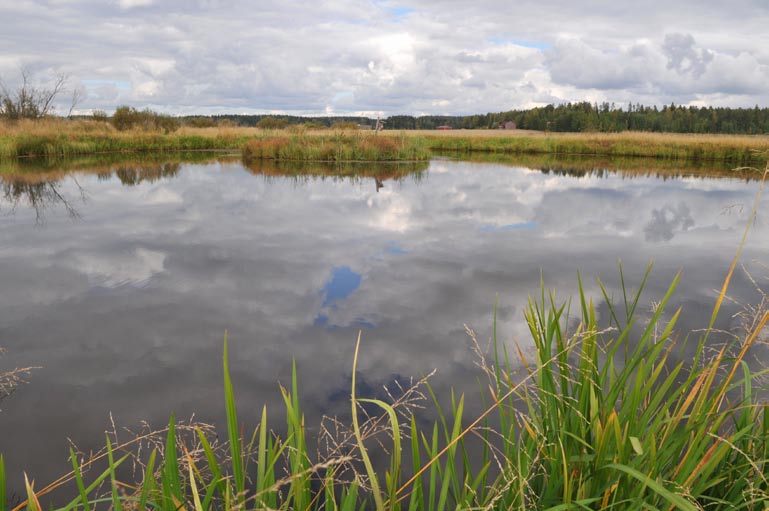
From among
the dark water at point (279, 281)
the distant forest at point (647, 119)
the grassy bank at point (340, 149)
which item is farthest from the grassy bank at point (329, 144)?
the distant forest at point (647, 119)

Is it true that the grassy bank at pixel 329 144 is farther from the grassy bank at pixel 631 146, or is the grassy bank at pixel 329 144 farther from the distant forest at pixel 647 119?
the distant forest at pixel 647 119

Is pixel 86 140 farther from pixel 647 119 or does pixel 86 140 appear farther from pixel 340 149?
pixel 647 119

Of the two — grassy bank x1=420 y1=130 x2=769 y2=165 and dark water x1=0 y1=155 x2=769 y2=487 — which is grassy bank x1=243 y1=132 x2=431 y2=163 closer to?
dark water x1=0 y1=155 x2=769 y2=487

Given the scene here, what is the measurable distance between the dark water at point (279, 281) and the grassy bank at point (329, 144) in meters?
9.91

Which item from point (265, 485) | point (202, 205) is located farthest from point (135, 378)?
point (202, 205)

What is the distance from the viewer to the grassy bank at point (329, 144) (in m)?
24.2

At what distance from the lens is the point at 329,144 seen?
78.7 ft

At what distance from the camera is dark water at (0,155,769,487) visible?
4.07 m

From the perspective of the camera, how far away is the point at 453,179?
18875mm

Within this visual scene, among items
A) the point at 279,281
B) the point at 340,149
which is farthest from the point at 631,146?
the point at 279,281

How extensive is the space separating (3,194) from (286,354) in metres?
13.6

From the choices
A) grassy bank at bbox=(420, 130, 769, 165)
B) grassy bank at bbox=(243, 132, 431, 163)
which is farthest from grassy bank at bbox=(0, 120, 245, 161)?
grassy bank at bbox=(420, 130, 769, 165)

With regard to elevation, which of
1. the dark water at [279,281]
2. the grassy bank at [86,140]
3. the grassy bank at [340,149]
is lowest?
the dark water at [279,281]

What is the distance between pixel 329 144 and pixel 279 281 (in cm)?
1815
